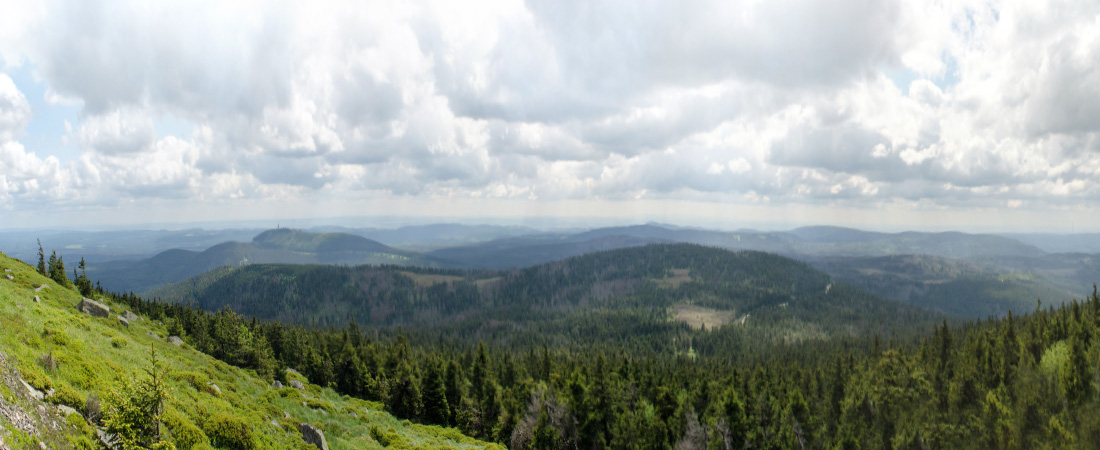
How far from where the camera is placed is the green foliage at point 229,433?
91.7 feet

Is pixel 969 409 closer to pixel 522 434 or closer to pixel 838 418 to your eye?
pixel 838 418

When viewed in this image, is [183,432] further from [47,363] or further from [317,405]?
[317,405]

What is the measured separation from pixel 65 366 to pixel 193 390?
9.99 m

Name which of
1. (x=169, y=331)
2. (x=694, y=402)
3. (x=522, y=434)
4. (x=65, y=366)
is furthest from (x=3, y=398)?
(x=694, y=402)

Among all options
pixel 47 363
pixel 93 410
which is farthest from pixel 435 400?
pixel 93 410

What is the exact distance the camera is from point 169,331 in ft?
263

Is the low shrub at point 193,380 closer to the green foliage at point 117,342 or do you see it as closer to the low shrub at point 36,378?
the green foliage at point 117,342

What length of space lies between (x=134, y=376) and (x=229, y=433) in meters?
9.36

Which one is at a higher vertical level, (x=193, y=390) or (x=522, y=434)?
(x=193, y=390)

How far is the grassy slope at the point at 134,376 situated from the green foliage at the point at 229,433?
929mm

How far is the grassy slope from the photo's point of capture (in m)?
25.0

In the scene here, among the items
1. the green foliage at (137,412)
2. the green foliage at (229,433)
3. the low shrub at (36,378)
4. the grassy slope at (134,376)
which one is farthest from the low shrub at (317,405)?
the green foliage at (137,412)

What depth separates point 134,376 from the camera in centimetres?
2162

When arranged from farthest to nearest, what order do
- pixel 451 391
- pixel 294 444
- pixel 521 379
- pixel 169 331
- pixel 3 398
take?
pixel 521 379 → pixel 451 391 → pixel 169 331 → pixel 294 444 → pixel 3 398
